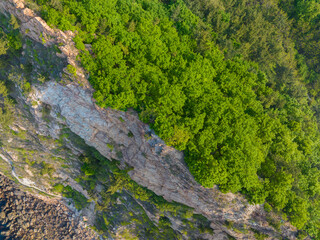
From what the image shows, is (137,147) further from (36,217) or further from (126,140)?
(36,217)

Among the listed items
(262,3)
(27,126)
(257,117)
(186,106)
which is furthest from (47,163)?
(262,3)

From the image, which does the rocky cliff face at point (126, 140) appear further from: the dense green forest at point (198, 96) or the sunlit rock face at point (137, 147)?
the dense green forest at point (198, 96)

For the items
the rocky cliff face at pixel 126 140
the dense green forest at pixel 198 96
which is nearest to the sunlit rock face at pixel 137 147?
the rocky cliff face at pixel 126 140

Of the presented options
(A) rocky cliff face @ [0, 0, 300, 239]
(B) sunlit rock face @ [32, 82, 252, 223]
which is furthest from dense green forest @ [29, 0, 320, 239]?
(B) sunlit rock face @ [32, 82, 252, 223]

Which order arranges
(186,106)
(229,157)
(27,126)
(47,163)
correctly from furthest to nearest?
(47,163)
(27,126)
(186,106)
(229,157)

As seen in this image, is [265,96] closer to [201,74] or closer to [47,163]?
[201,74]

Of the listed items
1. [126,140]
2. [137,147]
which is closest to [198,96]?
[137,147]

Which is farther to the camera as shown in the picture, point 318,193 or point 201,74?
point 318,193
